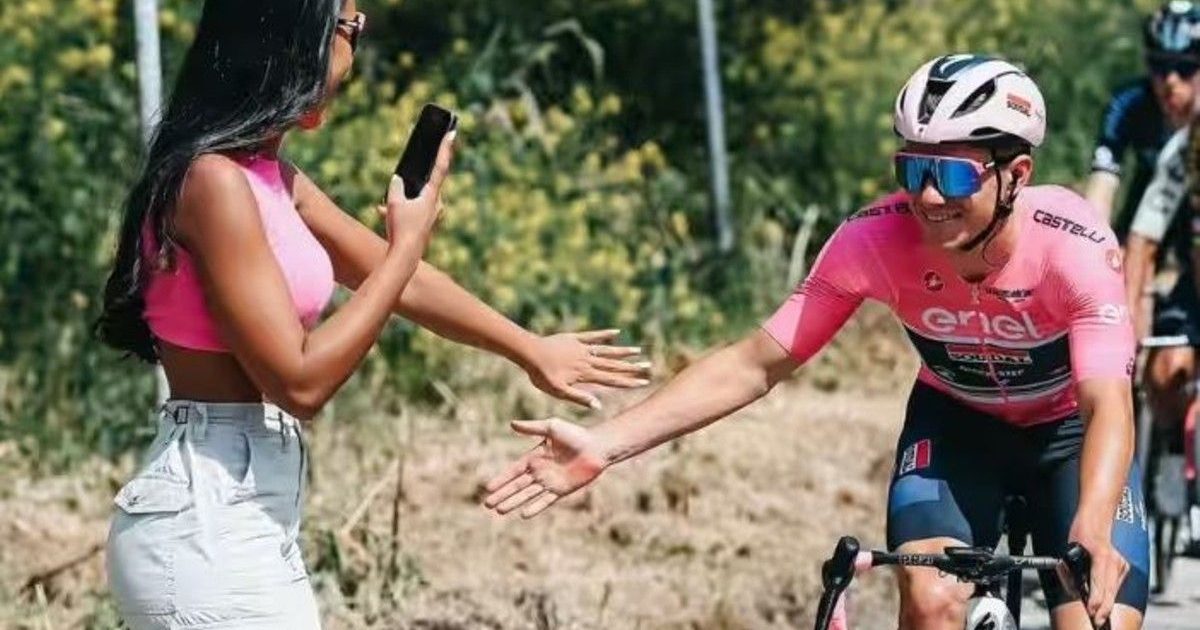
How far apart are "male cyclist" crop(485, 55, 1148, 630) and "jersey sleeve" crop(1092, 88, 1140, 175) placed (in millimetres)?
3576

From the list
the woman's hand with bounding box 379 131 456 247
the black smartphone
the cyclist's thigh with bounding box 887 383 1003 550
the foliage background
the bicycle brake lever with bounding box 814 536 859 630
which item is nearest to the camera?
the woman's hand with bounding box 379 131 456 247

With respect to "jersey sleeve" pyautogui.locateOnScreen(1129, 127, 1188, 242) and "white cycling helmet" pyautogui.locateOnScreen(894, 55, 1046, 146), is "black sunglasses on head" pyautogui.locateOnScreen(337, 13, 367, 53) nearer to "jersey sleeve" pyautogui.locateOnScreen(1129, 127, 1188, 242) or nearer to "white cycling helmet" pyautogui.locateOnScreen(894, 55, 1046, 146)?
"white cycling helmet" pyautogui.locateOnScreen(894, 55, 1046, 146)

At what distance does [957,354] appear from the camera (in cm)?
622

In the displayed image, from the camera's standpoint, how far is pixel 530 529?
970 centimetres

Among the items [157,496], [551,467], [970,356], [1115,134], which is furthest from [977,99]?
[1115,134]

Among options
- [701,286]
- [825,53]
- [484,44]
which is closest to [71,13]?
[484,44]

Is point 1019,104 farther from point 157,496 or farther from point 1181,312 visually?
point 1181,312

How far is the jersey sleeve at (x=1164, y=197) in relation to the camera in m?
Result: 9.68

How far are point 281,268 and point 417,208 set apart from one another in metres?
0.30

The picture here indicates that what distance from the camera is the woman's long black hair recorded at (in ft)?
16.2

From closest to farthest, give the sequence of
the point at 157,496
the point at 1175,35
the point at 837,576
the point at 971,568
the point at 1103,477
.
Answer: the point at 157,496, the point at 837,576, the point at 971,568, the point at 1103,477, the point at 1175,35

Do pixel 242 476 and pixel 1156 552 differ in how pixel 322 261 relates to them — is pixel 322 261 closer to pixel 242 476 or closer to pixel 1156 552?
pixel 242 476

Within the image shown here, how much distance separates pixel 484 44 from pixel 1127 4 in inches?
192

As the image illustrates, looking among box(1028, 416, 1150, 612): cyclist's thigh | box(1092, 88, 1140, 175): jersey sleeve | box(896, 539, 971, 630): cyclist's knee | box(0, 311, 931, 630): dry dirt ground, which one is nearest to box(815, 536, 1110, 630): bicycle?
box(896, 539, 971, 630): cyclist's knee
